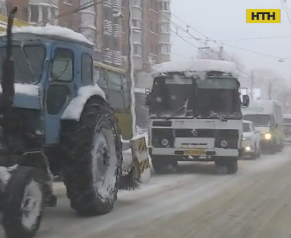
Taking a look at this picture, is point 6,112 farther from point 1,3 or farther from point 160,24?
point 160,24

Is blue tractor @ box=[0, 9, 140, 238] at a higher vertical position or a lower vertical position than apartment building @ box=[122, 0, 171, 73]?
lower

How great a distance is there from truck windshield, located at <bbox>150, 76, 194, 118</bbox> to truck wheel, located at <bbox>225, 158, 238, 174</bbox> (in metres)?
1.76

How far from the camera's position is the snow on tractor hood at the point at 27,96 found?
25.1 feet

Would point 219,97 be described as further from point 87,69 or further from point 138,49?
point 138,49

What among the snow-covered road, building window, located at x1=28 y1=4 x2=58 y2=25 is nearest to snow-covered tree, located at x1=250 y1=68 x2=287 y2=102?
building window, located at x1=28 y1=4 x2=58 y2=25

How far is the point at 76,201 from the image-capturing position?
8906 millimetres

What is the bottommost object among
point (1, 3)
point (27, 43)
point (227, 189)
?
point (227, 189)

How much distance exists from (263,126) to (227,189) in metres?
17.1

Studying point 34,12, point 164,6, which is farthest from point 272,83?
point 34,12

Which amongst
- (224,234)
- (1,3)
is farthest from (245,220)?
(1,3)

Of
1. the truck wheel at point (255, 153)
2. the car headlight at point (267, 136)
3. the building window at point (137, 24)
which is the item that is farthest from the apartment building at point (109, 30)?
the truck wheel at point (255, 153)

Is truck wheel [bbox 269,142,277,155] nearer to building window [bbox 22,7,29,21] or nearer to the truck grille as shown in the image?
the truck grille

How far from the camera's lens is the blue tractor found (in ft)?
23.7

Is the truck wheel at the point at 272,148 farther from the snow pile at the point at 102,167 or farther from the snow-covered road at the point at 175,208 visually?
the snow pile at the point at 102,167
